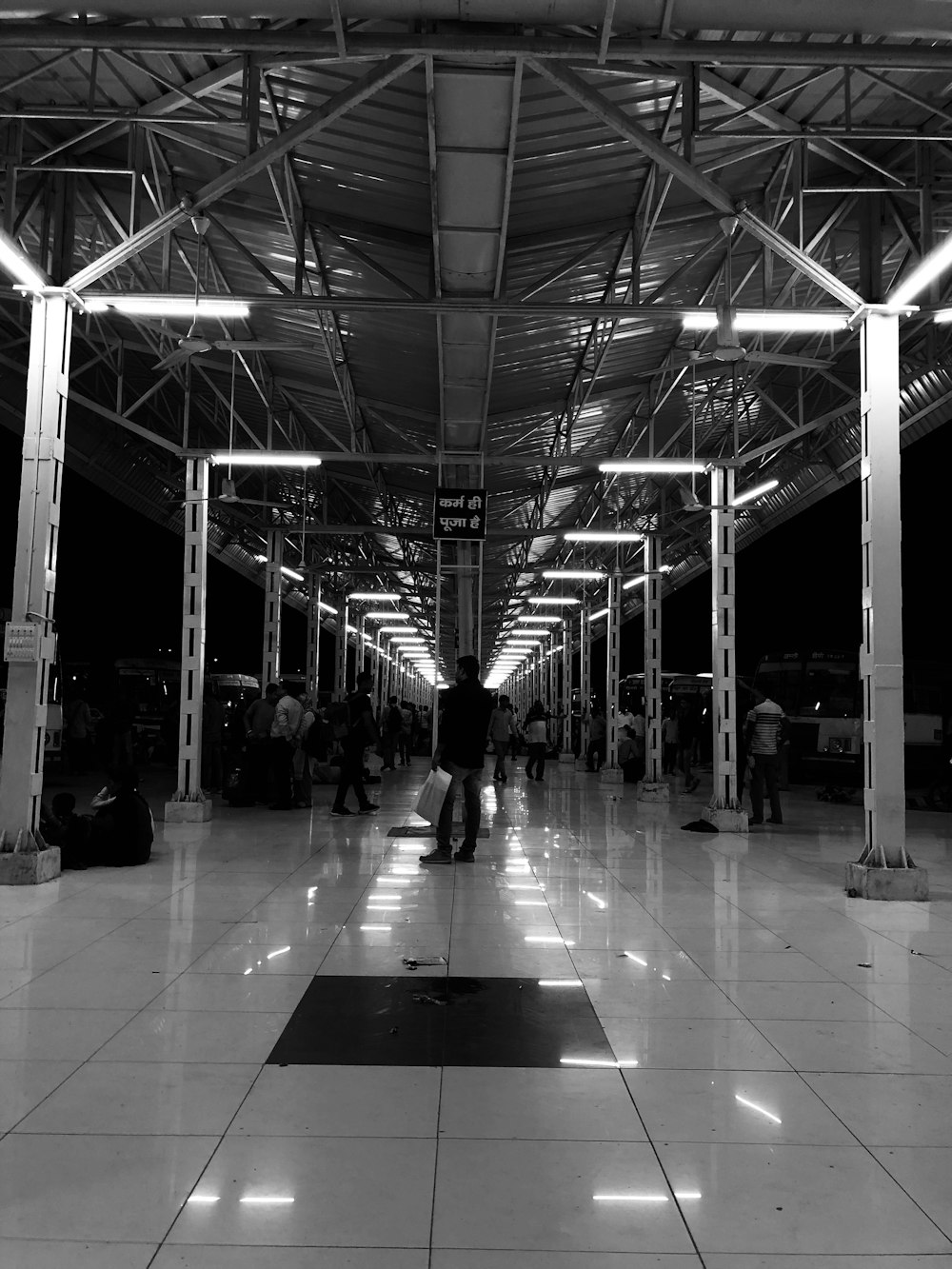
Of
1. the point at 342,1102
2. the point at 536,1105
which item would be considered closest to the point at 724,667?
the point at 536,1105

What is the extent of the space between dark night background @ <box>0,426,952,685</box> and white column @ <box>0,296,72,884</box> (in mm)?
24328

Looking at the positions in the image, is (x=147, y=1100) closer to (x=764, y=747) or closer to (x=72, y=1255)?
(x=72, y=1255)

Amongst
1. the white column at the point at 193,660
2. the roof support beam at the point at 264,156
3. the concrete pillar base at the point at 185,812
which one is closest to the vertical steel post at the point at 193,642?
the white column at the point at 193,660

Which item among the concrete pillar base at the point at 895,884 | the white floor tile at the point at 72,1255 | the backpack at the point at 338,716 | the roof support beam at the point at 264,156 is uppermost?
the roof support beam at the point at 264,156

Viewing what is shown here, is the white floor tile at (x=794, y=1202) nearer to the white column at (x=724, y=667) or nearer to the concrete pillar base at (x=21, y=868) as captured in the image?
the concrete pillar base at (x=21, y=868)

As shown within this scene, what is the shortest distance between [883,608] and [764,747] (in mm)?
4861

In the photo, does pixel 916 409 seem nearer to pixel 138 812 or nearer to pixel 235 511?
pixel 235 511

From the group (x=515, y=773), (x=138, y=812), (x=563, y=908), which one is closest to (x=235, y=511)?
(x=515, y=773)

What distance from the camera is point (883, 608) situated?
8.89m

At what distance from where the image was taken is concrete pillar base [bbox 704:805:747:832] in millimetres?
13117

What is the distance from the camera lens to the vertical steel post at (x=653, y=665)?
718 inches

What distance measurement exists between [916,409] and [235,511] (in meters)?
13.2

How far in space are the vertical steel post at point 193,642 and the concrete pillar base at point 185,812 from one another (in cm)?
16

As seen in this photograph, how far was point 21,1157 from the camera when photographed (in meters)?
3.27
